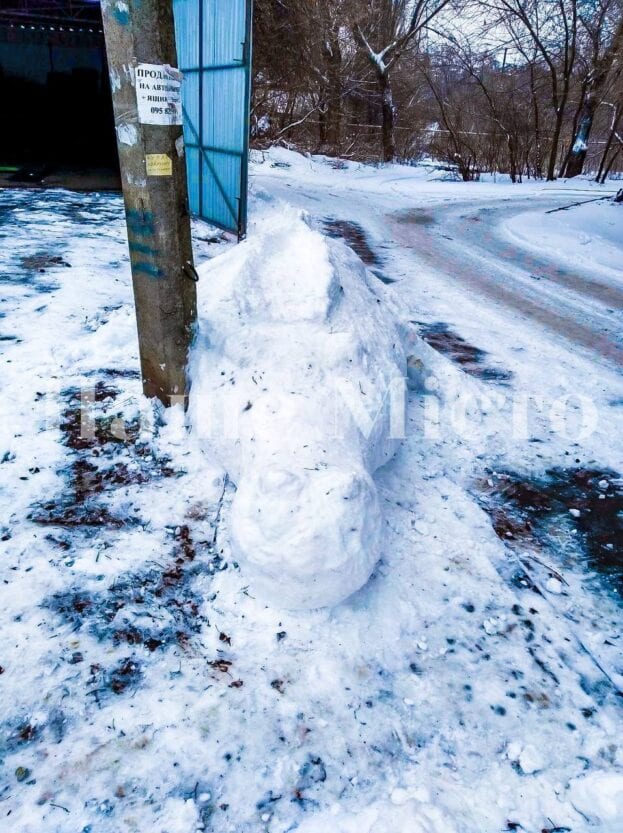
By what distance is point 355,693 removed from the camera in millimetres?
1777

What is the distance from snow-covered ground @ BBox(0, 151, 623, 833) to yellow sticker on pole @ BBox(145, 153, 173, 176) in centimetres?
78

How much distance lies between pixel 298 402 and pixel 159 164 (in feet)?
4.01

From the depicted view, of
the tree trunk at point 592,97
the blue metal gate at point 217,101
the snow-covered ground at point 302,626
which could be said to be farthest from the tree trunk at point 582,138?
the snow-covered ground at point 302,626

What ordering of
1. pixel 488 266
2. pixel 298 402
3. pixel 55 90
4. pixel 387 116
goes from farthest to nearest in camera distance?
pixel 387 116, pixel 55 90, pixel 488 266, pixel 298 402

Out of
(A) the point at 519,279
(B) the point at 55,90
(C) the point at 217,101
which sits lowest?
(A) the point at 519,279

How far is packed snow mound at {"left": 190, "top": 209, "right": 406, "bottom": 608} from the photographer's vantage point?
1970mm

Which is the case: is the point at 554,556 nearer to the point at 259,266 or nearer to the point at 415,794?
the point at 415,794

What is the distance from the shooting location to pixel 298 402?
2.41 meters

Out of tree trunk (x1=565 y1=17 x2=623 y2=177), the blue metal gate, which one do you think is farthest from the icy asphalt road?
tree trunk (x1=565 y1=17 x2=623 y2=177)

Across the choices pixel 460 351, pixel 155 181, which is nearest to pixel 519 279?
pixel 460 351

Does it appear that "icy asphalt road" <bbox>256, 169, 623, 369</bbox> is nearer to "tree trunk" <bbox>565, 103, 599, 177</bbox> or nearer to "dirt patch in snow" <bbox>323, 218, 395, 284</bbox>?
"dirt patch in snow" <bbox>323, 218, 395, 284</bbox>

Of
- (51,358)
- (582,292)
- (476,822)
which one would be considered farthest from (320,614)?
(582,292)

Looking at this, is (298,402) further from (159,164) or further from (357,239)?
(357,239)

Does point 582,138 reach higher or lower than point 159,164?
higher
